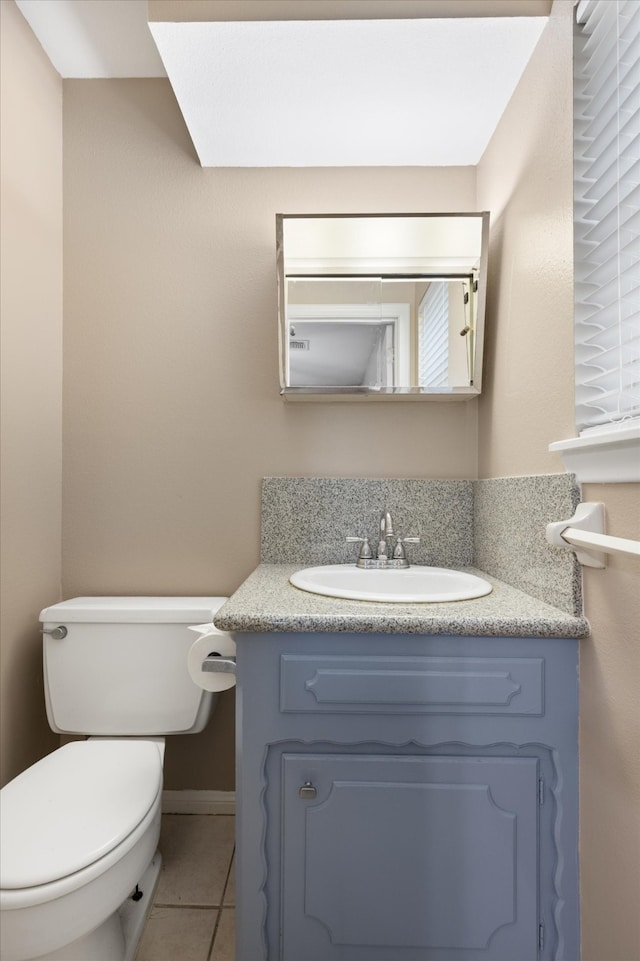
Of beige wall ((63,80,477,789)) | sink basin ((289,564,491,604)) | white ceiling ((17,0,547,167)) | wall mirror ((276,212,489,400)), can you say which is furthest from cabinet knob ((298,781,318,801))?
white ceiling ((17,0,547,167))

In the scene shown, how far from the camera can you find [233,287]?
180 centimetres

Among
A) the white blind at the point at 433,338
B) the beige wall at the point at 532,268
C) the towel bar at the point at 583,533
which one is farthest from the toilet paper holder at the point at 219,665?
the white blind at the point at 433,338

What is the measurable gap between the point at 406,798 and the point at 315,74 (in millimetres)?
1676

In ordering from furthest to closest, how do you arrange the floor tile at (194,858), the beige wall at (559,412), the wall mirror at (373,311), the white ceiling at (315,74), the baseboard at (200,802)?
the baseboard at (200,802) → the wall mirror at (373,311) → the floor tile at (194,858) → the white ceiling at (315,74) → the beige wall at (559,412)

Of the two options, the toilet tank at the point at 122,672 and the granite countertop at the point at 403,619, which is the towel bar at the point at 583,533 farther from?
the toilet tank at the point at 122,672

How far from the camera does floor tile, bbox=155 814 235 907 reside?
58.1 inches

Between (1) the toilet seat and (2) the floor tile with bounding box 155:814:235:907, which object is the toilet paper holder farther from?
(2) the floor tile with bounding box 155:814:235:907

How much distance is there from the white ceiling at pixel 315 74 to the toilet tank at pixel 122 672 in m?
1.41

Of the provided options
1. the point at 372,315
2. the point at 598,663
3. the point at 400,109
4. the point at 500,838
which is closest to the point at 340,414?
the point at 372,315

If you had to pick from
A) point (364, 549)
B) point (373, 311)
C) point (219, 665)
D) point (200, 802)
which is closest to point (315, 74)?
point (373, 311)

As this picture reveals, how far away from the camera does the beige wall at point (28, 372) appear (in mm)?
1508

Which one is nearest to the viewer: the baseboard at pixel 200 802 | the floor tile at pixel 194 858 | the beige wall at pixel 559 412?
the beige wall at pixel 559 412

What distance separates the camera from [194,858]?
1603mm

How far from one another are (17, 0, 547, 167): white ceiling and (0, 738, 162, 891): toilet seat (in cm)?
171
